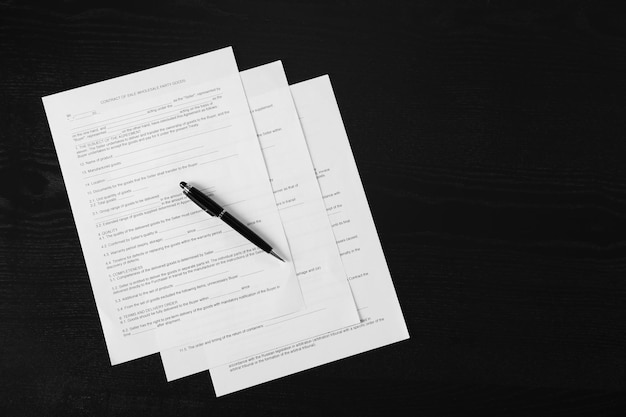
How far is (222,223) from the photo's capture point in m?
0.69

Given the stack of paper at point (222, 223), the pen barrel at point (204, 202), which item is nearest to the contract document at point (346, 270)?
the stack of paper at point (222, 223)

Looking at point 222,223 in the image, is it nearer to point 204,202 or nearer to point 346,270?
Answer: point 204,202

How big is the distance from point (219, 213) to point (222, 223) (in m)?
0.02

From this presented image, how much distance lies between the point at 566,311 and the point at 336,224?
0.32 metres

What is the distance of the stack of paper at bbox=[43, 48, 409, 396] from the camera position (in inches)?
27.0

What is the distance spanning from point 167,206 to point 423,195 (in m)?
0.33

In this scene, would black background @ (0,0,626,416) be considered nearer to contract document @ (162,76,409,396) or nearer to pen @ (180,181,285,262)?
contract document @ (162,76,409,396)

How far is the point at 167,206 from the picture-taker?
27.2 inches

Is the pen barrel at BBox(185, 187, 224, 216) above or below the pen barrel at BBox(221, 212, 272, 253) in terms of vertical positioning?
above

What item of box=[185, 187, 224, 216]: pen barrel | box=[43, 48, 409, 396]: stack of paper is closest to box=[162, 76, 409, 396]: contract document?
box=[43, 48, 409, 396]: stack of paper

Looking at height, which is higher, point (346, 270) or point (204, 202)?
point (204, 202)

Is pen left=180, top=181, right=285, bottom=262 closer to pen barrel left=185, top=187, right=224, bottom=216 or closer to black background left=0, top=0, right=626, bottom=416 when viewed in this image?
pen barrel left=185, top=187, right=224, bottom=216

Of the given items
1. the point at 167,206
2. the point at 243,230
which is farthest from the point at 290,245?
the point at 167,206

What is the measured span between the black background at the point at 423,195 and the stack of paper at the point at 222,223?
2 cm
